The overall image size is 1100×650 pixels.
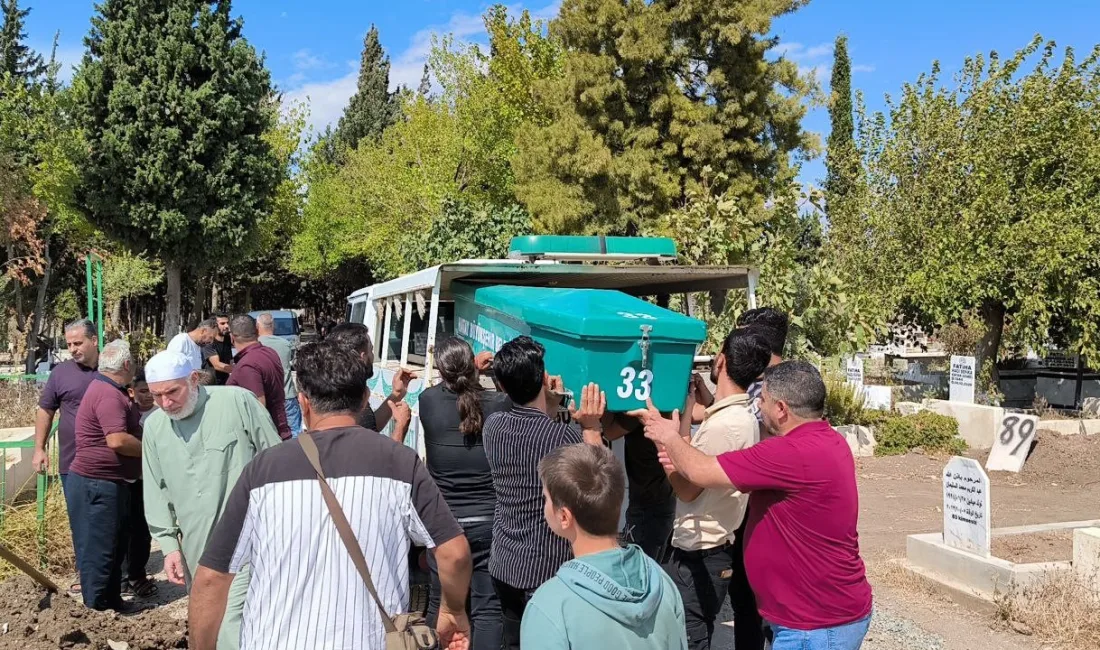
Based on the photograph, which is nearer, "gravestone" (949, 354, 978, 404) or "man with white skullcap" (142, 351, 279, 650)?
"man with white skullcap" (142, 351, 279, 650)

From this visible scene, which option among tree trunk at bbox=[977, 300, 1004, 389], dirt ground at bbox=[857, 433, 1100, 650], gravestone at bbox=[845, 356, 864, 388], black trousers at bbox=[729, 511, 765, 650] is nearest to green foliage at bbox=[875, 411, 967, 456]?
dirt ground at bbox=[857, 433, 1100, 650]

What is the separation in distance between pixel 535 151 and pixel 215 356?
1421cm

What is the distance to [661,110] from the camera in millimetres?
20188

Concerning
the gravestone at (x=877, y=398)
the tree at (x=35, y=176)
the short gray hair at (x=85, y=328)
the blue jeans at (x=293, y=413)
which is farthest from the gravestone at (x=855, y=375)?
the tree at (x=35, y=176)

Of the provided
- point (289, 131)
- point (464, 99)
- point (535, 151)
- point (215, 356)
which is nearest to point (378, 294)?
point (215, 356)

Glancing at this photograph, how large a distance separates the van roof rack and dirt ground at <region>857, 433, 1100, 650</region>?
3.03 m

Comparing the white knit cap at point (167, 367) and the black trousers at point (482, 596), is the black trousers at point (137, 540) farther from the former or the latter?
the black trousers at point (482, 596)

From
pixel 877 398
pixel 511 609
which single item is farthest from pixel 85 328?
pixel 877 398

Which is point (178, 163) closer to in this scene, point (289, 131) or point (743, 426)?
point (289, 131)

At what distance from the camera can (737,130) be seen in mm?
20484

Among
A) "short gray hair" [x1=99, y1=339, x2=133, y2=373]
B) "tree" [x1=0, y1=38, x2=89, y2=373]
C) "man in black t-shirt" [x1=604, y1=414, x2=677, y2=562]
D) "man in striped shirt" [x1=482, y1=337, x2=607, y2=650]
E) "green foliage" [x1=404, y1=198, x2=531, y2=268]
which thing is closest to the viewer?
"man in striped shirt" [x1=482, y1=337, x2=607, y2=650]

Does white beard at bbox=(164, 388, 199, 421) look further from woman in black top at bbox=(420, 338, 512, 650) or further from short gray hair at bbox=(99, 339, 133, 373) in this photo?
short gray hair at bbox=(99, 339, 133, 373)

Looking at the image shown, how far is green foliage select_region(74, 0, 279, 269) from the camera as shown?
21.8 m

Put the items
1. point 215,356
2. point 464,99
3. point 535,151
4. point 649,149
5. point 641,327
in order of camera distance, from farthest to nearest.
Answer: point 464,99 < point 535,151 < point 649,149 < point 215,356 < point 641,327
